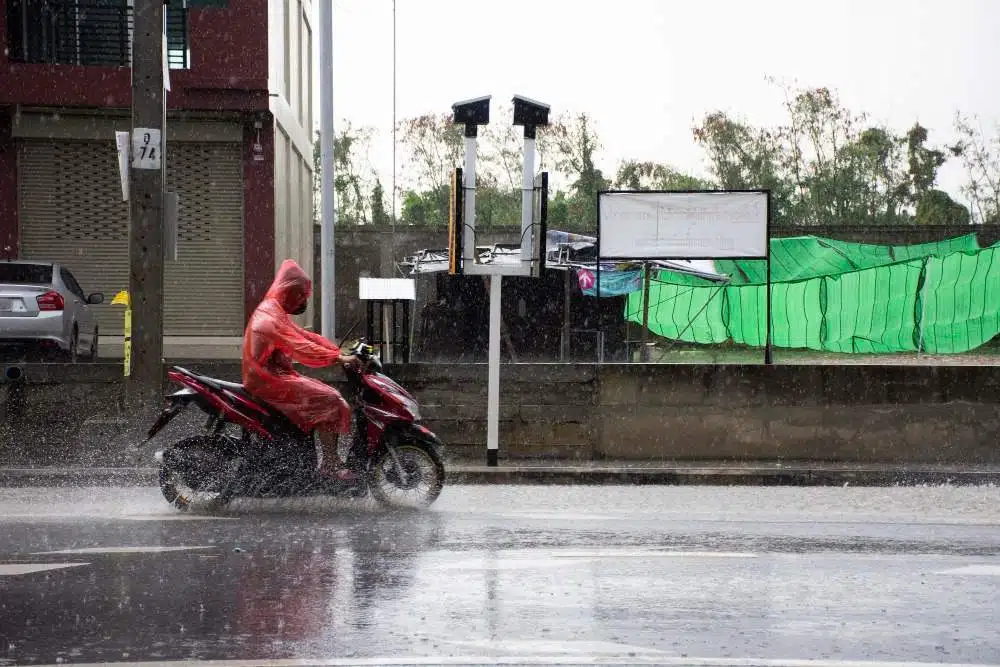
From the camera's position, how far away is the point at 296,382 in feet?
31.3

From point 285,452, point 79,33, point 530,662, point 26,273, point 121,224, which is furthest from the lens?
point 121,224

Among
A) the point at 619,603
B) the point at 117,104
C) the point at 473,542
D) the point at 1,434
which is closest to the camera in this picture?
the point at 619,603

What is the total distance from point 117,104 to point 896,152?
3380 centimetres

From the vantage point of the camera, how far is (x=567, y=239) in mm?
31344

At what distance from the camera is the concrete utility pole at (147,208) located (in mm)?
12469

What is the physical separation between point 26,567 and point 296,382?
2672 millimetres

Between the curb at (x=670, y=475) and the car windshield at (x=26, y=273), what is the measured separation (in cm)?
721

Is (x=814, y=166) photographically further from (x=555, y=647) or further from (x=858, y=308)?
(x=555, y=647)

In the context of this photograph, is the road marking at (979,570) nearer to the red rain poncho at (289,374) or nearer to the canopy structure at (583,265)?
the red rain poncho at (289,374)

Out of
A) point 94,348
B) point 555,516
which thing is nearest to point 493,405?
point 555,516

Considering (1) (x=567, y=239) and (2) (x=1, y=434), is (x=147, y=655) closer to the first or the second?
(2) (x=1, y=434)

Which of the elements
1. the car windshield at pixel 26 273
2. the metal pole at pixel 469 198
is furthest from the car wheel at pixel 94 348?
the metal pole at pixel 469 198

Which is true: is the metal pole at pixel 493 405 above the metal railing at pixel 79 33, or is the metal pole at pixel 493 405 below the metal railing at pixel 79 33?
below

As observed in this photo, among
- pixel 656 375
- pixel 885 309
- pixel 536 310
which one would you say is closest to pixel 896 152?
pixel 885 309
